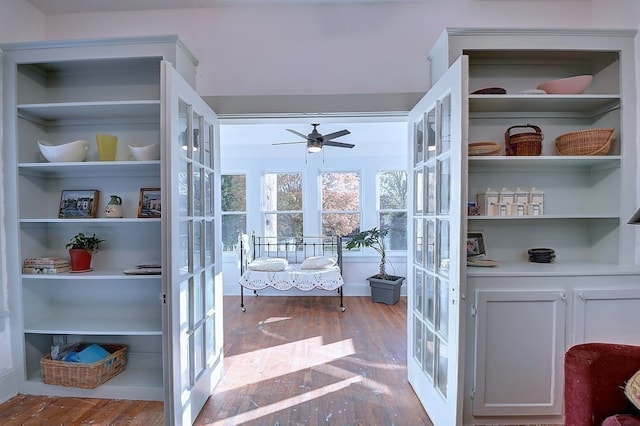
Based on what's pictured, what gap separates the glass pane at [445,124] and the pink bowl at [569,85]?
758 millimetres

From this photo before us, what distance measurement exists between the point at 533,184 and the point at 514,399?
1358 mm

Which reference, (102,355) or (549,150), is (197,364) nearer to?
(102,355)

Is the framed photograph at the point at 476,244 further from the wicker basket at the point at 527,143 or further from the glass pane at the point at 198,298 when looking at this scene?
the glass pane at the point at 198,298

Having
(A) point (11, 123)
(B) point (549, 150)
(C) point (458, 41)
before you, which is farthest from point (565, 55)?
(A) point (11, 123)

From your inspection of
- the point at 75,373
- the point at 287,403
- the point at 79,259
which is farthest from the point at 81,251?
the point at 287,403

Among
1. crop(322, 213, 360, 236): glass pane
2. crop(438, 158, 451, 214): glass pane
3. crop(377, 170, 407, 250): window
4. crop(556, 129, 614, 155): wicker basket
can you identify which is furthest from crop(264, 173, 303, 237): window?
crop(556, 129, 614, 155): wicker basket

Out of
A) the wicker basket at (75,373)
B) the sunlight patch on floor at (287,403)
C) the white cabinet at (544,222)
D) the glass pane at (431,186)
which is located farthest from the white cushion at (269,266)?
the glass pane at (431,186)

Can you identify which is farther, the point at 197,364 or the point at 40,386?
the point at 40,386

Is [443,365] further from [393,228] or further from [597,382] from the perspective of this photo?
[393,228]

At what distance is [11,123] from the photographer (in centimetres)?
195

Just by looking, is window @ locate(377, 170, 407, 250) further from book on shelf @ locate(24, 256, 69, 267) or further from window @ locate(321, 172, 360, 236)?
book on shelf @ locate(24, 256, 69, 267)

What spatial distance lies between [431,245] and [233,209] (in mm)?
3956

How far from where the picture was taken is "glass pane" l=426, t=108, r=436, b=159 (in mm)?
1808

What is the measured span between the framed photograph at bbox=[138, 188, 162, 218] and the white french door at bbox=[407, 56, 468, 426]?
5.96 feet
